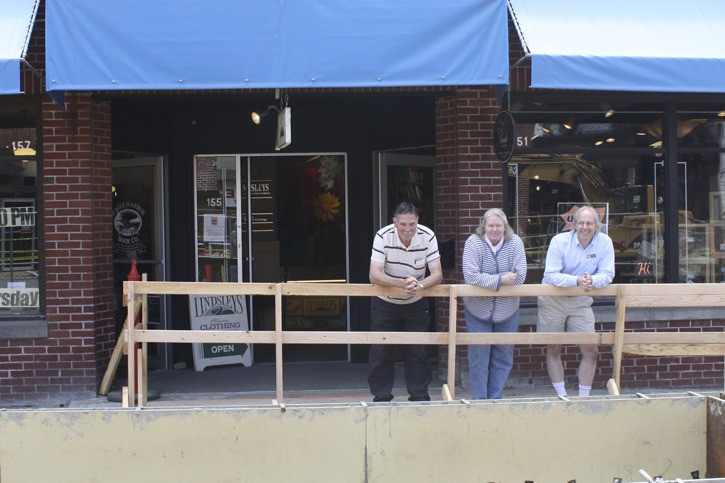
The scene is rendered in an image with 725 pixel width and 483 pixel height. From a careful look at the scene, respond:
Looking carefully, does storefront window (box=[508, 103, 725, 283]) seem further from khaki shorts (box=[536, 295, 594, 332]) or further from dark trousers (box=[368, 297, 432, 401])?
dark trousers (box=[368, 297, 432, 401])

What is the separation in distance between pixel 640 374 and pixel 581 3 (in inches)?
143

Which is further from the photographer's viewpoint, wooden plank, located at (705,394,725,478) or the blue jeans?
the blue jeans

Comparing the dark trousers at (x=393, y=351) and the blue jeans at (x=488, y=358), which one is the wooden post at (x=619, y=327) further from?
the dark trousers at (x=393, y=351)

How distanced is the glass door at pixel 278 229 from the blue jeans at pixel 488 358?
3.21 meters

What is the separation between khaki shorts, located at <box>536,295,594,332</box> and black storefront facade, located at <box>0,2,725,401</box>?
124 cm

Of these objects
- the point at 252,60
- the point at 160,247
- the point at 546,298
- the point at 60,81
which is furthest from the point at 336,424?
the point at 160,247

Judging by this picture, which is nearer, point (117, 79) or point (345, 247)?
point (117, 79)

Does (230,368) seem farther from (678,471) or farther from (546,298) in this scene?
(678,471)

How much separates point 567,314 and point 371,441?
2625mm

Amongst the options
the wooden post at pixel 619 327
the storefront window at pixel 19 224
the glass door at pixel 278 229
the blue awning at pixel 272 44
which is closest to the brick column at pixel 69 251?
the storefront window at pixel 19 224

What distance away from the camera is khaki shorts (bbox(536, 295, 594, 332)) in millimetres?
7387

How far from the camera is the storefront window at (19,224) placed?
28.0ft

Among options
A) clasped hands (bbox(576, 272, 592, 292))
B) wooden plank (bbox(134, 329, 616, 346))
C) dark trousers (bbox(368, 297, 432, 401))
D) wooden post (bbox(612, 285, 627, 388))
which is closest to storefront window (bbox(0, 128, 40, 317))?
wooden plank (bbox(134, 329, 616, 346))

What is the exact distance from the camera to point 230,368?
1010cm
